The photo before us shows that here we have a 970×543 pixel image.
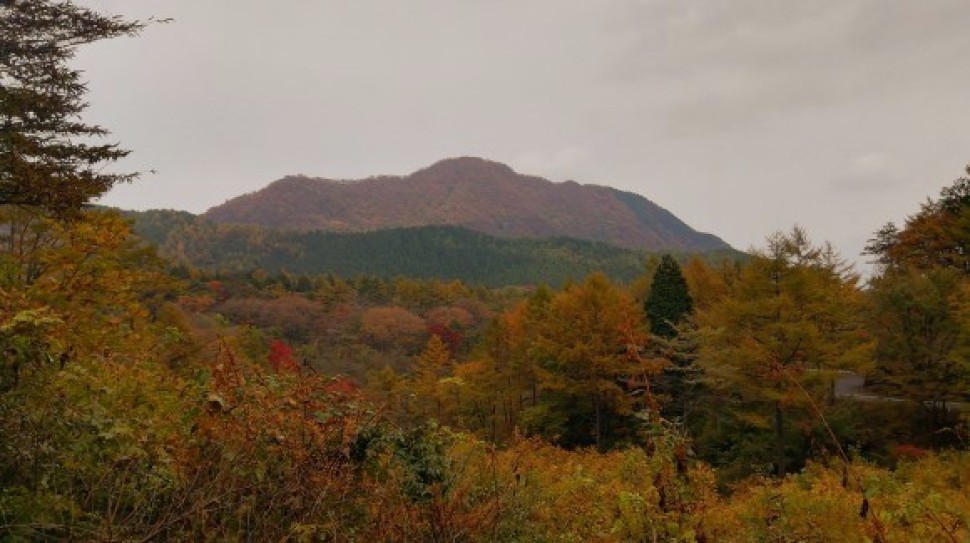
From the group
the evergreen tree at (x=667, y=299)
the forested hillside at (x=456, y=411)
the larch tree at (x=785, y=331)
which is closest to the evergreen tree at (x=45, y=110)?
the forested hillside at (x=456, y=411)

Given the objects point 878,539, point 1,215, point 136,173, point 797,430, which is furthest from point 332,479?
point 797,430

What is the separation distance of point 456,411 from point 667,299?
13353 mm

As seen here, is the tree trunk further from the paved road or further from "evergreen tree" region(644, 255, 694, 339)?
"evergreen tree" region(644, 255, 694, 339)

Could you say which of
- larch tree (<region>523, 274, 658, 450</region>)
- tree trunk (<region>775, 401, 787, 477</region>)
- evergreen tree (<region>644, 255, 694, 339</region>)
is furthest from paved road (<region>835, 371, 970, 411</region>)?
larch tree (<region>523, 274, 658, 450</region>)

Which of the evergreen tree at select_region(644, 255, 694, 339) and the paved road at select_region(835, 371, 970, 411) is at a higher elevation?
the evergreen tree at select_region(644, 255, 694, 339)

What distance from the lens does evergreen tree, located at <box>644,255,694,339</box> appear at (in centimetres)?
3112

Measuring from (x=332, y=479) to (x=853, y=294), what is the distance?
2529cm

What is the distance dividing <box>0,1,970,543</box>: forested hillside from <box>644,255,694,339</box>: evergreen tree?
113mm

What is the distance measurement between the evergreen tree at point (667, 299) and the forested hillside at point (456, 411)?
0.11m

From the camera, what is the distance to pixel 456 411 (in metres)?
36.1

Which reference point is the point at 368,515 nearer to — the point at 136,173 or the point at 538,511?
the point at 538,511

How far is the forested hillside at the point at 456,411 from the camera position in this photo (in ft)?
13.6

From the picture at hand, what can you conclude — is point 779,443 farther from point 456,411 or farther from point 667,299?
point 456,411

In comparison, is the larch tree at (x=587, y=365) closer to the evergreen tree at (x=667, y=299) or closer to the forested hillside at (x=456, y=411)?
the forested hillside at (x=456, y=411)
